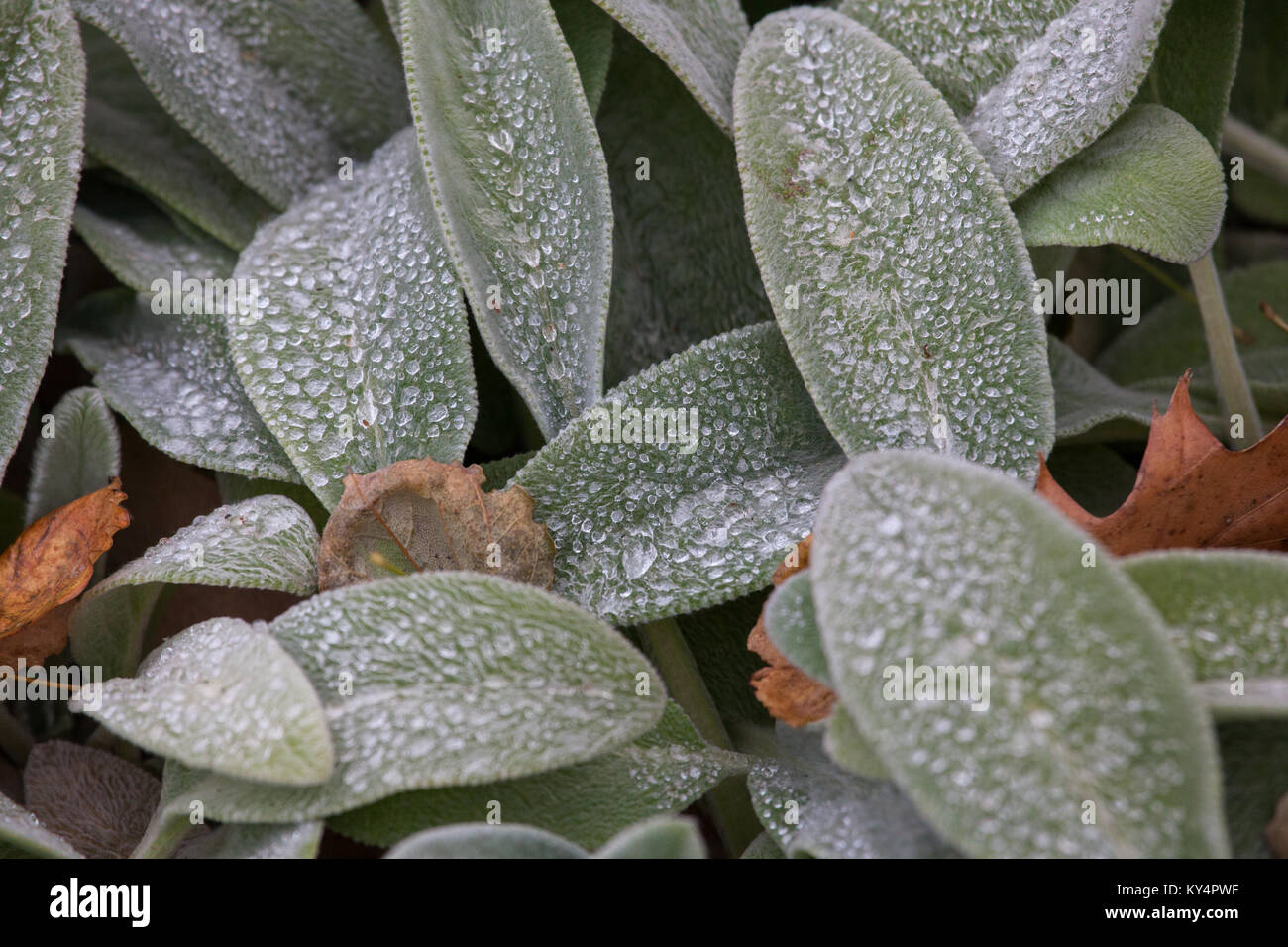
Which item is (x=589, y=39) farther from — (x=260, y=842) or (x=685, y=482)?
(x=260, y=842)

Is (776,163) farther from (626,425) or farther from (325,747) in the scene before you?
(325,747)

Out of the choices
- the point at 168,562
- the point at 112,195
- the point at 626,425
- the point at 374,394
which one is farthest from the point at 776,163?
the point at 112,195

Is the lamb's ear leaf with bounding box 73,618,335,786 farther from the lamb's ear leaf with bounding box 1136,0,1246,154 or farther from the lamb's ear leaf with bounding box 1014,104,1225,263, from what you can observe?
the lamb's ear leaf with bounding box 1136,0,1246,154

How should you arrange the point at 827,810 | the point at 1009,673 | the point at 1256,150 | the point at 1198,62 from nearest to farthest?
1. the point at 1009,673
2. the point at 827,810
3. the point at 1198,62
4. the point at 1256,150

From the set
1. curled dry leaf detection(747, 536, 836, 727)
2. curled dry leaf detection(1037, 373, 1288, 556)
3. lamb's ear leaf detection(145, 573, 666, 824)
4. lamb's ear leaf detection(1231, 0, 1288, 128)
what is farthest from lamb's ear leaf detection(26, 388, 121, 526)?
lamb's ear leaf detection(1231, 0, 1288, 128)

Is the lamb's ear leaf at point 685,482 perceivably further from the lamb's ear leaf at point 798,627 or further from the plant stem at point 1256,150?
the plant stem at point 1256,150

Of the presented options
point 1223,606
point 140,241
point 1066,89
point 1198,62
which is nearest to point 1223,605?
point 1223,606

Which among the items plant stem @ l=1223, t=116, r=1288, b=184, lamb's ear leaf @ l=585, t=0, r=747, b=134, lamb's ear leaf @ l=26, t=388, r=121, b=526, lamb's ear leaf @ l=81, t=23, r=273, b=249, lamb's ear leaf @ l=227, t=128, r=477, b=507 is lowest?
lamb's ear leaf @ l=26, t=388, r=121, b=526
